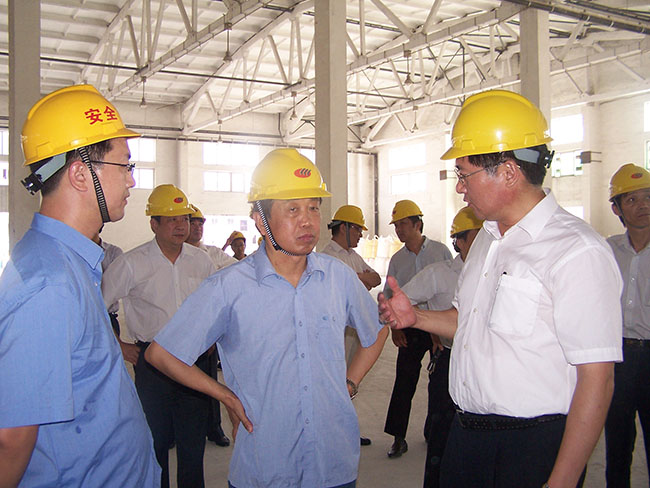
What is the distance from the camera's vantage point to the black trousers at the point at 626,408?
367 cm

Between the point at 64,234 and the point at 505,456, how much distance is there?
178 centimetres

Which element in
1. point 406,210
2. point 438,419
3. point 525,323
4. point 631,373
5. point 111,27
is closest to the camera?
point 525,323

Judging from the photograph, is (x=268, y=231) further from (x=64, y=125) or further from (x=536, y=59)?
(x=536, y=59)

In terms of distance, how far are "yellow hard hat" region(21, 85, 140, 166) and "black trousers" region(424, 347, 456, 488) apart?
2.89 metres

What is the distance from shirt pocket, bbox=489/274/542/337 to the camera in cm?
203

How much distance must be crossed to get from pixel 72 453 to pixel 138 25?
604 inches

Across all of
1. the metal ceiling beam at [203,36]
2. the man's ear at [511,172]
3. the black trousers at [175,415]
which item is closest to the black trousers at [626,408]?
the man's ear at [511,172]

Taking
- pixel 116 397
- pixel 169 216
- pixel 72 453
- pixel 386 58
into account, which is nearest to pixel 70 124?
pixel 116 397

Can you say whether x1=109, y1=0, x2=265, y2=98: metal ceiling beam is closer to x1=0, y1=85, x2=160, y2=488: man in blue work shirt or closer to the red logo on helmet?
the red logo on helmet

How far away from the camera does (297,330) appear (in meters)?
2.37

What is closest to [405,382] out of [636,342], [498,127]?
[636,342]

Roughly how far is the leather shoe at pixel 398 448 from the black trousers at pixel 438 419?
0.86 metres

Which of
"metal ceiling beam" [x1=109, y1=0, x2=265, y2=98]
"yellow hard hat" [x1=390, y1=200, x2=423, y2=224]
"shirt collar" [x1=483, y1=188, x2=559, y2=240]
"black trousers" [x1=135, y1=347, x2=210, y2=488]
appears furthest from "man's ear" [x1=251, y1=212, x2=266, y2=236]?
"metal ceiling beam" [x1=109, y1=0, x2=265, y2=98]

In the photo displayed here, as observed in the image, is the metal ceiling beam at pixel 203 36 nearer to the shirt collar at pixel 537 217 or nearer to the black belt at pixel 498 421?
the shirt collar at pixel 537 217
